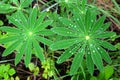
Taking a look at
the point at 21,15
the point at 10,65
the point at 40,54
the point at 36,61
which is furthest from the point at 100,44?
the point at 10,65

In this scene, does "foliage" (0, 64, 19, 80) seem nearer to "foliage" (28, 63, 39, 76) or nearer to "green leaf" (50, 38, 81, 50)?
"foliage" (28, 63, 39, 76)

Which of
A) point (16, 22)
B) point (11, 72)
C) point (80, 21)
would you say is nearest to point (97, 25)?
point (80, 21)

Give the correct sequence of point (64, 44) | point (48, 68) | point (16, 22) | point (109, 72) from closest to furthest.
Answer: point (64, 44) → point (16, 22) → point (109, 72) → point (48, 68)

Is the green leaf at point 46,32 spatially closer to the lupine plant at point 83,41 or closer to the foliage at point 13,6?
the lupine plant at point 83,41

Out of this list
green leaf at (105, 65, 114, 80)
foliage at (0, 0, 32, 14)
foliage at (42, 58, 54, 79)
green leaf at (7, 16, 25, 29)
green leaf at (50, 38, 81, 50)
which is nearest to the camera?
green leaf at (50, 38, 81, 50)

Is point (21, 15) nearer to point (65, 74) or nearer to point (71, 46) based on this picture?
point (71, 46)

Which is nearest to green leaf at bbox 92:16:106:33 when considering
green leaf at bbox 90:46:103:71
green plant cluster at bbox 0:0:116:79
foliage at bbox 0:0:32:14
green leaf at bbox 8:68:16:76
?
green plant cluster at bbox 0:0:116:79

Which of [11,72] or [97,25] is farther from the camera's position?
[11,72]

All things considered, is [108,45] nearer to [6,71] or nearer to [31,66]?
[31,66]

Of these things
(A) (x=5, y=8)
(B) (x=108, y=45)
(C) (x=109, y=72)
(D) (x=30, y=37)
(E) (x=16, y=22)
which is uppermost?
(A) (x=5, y=8)
